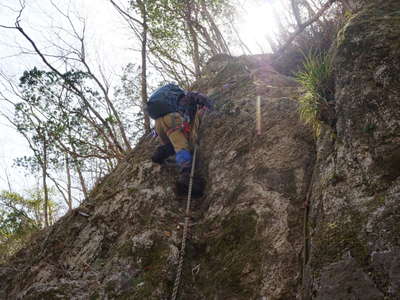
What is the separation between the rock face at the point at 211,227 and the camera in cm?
272

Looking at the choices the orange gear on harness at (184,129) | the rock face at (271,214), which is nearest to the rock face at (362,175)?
the rock face at (271,214)

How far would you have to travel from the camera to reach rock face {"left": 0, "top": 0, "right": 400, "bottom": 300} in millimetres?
1860

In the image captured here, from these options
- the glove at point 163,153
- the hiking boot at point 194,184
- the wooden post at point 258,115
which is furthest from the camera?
the glove at point 163,153

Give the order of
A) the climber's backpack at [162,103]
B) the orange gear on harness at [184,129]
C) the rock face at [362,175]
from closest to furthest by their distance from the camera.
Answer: the rock face at [362,175] < the orange gear on harness at [184,129] < the climber's backpack at [162,103]

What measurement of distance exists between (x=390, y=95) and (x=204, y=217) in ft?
8.10

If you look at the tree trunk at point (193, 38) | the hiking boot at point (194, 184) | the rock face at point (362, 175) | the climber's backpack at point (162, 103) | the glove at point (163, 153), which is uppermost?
the tree trunk at point (193, 38)

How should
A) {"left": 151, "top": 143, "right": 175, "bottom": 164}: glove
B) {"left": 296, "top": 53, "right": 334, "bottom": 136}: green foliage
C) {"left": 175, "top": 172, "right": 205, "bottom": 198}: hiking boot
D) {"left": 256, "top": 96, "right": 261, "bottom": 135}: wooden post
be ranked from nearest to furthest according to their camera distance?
{"left": 296, "top": 53, "right": 334, "bottom": 136}: green foliage < {"left": 175, "top": 172, "right": 205, "bottom": 198}: hiking boot < {"left": 256, "top": 96, "right": 261, "bottom": 135}: wooden post < {"left": 151, "top": 143, "right": 175, "bottom": 164}: glove

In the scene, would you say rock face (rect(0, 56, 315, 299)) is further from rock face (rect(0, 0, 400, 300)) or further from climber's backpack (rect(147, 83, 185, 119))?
climber's backpack (rect(147, 83, 185, 119))

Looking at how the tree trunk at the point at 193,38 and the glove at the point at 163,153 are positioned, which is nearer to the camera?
the glove at the point at 163,153

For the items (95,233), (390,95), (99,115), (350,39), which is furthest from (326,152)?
(99,115)

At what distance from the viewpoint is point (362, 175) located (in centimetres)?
213

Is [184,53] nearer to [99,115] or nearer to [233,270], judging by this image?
[99,115]

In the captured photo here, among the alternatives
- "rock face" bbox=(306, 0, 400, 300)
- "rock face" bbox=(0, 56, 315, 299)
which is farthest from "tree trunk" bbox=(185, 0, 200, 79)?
"rock face" bbox=(306, 0, 400, 300)

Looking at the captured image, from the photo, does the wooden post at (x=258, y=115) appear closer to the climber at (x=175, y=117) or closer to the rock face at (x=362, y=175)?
the climber at (x=175, y=117)
